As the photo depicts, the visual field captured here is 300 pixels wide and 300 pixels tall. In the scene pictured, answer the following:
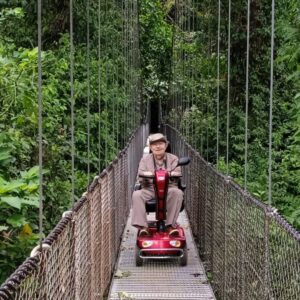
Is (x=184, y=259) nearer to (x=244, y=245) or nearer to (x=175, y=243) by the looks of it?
(x=175, y=243)

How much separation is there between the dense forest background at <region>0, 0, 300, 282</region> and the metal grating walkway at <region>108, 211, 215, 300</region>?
56cm

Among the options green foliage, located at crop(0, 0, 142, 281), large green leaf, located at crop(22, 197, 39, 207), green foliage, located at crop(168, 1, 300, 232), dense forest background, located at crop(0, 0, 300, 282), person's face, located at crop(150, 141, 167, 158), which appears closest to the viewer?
large green leaf, located at crop(22, 197, 39, 207)

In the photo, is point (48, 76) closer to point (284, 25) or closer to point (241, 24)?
point (284, 25)

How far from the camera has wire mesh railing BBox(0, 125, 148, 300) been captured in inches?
57.7

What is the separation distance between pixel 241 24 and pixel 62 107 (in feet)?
14.6

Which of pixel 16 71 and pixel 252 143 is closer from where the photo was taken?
pixel 16 71

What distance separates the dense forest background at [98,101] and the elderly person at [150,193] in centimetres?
37

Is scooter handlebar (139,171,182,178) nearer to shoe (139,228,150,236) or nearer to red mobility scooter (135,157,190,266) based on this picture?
red mobility scooter (135,157,190,266)

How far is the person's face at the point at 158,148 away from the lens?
425 centimetres

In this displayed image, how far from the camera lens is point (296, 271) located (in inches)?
73.0

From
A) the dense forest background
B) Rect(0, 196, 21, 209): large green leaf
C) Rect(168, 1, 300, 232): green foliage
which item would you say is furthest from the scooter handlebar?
Rect(168, 1, 300, 232): green foliage

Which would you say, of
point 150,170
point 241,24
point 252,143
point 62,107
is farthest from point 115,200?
point 241,24

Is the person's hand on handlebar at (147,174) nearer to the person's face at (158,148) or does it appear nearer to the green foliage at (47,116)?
the person's face at (158,148)

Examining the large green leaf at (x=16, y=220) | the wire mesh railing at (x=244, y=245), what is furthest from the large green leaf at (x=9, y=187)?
the wire mesh railing at (x=244, y=245)
